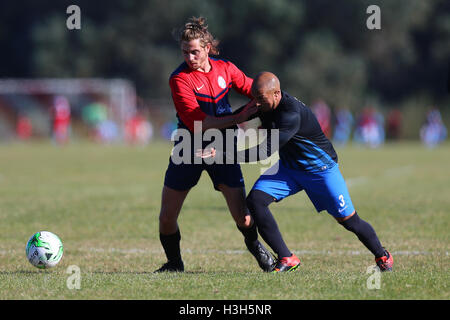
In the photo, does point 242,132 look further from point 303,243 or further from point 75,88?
point 75,88

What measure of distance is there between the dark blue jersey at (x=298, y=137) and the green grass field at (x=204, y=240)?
3.17 feet

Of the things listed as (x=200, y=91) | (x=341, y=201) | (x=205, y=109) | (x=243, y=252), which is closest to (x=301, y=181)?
(x=341, y=201)

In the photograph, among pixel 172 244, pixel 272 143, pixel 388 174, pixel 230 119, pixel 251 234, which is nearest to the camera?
pixel 272 143

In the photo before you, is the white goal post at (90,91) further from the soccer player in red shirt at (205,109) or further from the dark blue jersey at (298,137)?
the dark blue jersey at (298,137)

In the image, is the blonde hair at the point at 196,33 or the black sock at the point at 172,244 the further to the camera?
the black sock at the point at 172,244

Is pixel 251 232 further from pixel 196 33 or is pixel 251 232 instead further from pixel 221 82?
pixel 196 33

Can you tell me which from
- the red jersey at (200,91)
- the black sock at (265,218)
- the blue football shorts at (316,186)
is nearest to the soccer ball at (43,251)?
the red jersey at (200,91)

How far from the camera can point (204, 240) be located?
9.25 m

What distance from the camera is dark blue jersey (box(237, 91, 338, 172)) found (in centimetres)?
598

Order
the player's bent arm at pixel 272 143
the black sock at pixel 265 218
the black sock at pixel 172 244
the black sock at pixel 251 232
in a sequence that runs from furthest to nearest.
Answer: the black sock at pixel 172 244 < the black sock at pixel 251 232 < the black sock at pixel 265 218 < the player's bent arm at pixel 272 143

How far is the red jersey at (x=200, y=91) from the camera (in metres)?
6.21

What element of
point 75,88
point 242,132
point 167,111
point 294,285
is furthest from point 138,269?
point 167,111

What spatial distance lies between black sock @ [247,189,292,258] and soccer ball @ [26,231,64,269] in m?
1.93

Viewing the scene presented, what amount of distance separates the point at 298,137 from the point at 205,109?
2.77 feet
